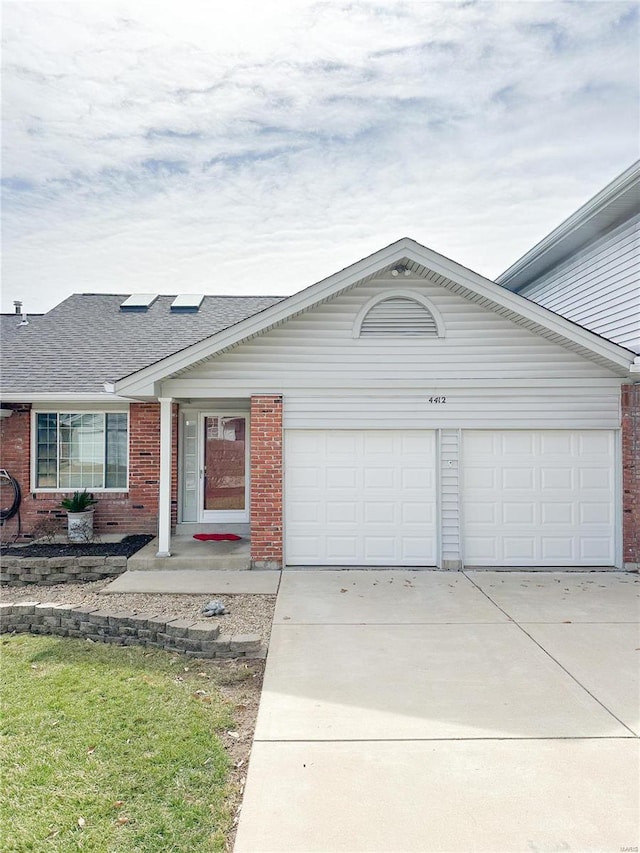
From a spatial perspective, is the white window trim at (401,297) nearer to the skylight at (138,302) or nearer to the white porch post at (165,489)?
the white porch post at (165,489)

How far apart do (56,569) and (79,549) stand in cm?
82

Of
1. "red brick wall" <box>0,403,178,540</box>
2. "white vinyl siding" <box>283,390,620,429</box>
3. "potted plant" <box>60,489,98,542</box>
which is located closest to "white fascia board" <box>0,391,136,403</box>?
"red brick wall" <box>0,403,178,540</box>

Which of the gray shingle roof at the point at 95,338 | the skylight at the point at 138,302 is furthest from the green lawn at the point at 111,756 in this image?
the skylight at the point at 138,302

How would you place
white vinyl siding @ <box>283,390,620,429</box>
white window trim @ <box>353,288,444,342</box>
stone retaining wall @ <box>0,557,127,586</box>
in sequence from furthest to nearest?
white vinyl siding @ <box>283,390,620,429</box>, white window trim @ <box>353,288,444,342</box>, stone retaining wall @ <box>0,557,127,586</box>

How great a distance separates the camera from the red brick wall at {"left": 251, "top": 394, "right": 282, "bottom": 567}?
28.5ft

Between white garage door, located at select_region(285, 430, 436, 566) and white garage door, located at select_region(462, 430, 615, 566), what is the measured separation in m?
0.72

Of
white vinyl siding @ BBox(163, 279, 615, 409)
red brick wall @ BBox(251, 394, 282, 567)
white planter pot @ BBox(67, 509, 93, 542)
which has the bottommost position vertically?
white planter pot @ BBox(67, 509, 93, 542)

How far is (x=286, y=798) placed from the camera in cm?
319

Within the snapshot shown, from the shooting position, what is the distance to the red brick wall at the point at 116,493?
34.3 feet

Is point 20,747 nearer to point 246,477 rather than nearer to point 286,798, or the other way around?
point 286,798

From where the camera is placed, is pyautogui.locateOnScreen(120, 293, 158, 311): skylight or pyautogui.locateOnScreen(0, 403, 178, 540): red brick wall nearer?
pyautogui.locateOnScreen(0, 403, 178, 540): red brick wall

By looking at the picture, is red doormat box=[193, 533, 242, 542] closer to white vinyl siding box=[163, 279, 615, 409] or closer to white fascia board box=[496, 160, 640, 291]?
white vinyl siding box=[163, 279, 615, 409]

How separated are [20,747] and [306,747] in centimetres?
196

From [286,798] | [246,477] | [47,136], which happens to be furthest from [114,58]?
[286,798]
